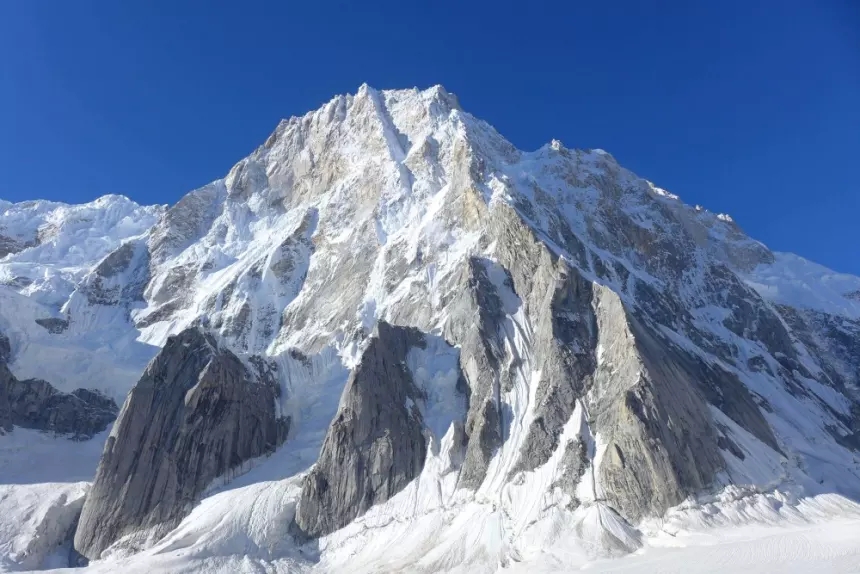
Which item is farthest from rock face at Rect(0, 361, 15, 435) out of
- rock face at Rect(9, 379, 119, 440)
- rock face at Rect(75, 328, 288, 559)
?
rock face at Rect(75, 328, 288, 559)

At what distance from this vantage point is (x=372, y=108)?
584ft

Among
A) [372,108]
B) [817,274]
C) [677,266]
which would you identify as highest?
[372,108]

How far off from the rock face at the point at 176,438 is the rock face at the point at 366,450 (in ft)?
44.1

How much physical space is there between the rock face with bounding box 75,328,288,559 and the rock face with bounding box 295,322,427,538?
13436mm

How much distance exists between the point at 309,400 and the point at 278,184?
85086 millimetres

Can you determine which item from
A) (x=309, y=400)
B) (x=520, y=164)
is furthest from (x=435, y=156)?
(x=309, y=400)

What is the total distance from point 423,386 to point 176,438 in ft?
107

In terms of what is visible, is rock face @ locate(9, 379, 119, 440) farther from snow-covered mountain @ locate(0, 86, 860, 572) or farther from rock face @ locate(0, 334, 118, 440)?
snow-covered mountain @ locate(0, 86, 860, 572)

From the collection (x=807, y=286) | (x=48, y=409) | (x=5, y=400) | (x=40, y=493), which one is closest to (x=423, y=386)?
(x=40, y=493)

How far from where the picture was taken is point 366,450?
88.4 m

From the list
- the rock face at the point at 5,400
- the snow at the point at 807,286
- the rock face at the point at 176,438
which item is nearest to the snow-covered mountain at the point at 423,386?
the rock face at the point at 176,438

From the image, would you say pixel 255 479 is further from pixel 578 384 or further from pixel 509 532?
pixel 578 384

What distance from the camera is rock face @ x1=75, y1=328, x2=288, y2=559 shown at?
8644 centimetres

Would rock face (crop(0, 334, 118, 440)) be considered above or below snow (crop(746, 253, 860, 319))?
below
